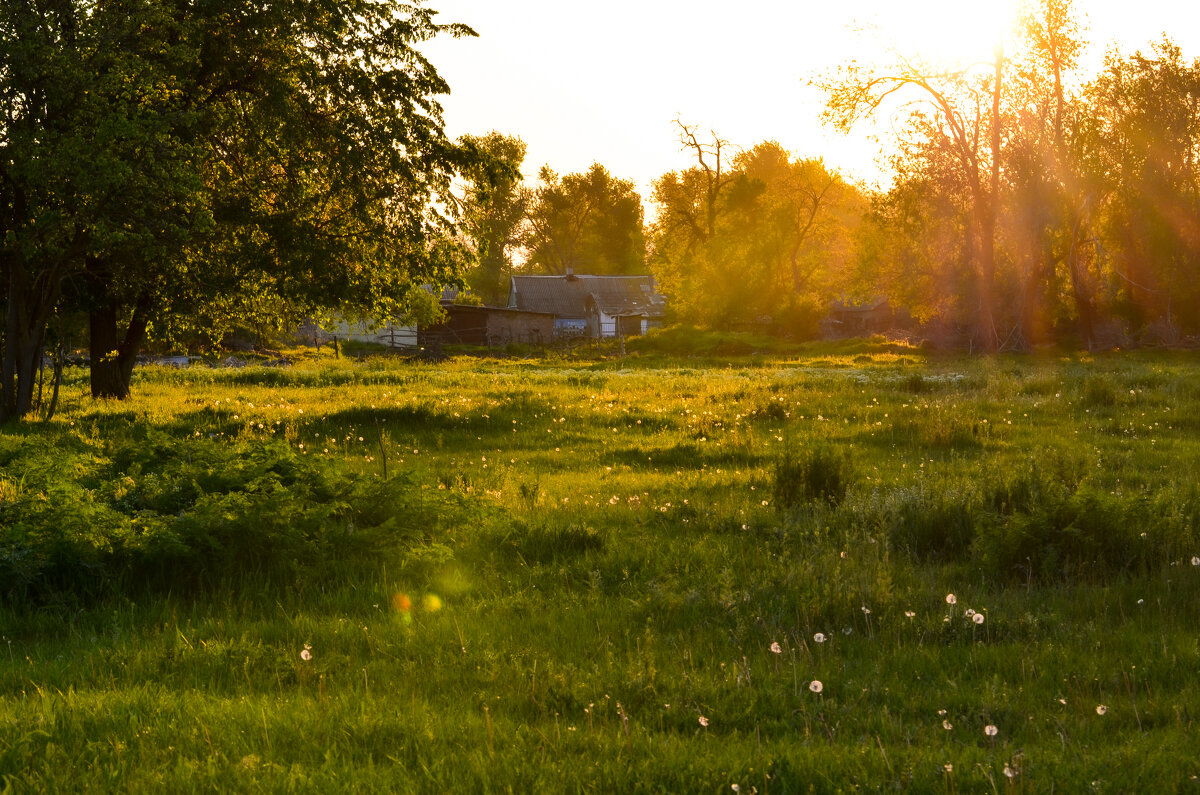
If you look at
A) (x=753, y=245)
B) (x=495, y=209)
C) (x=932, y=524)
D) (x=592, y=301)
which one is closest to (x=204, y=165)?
(x=932, y=524)

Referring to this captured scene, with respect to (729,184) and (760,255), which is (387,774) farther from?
(729,184)

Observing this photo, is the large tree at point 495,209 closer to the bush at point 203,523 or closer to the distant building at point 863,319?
the bush at point 203,523

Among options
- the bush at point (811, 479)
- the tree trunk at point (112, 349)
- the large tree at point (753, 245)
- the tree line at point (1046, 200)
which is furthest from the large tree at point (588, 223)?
the bush at point (811, 479)

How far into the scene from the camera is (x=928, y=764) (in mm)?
3791

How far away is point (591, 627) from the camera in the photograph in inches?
231

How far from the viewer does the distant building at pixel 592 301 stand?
323 feet

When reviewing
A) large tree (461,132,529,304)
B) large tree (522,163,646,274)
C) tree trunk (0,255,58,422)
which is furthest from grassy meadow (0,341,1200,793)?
large tree (522,163,646,274)

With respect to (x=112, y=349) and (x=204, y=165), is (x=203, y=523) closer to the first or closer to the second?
(x=204, y=165)

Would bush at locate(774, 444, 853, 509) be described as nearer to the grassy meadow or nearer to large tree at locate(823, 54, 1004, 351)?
the grassy meadow

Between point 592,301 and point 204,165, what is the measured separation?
80.9 meters

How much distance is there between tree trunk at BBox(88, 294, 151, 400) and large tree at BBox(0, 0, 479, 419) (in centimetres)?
5

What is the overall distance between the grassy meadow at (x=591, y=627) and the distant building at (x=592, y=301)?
8683 centimetres

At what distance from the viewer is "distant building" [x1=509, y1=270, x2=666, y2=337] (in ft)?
323

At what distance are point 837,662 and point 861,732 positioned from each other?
869 millimetres
